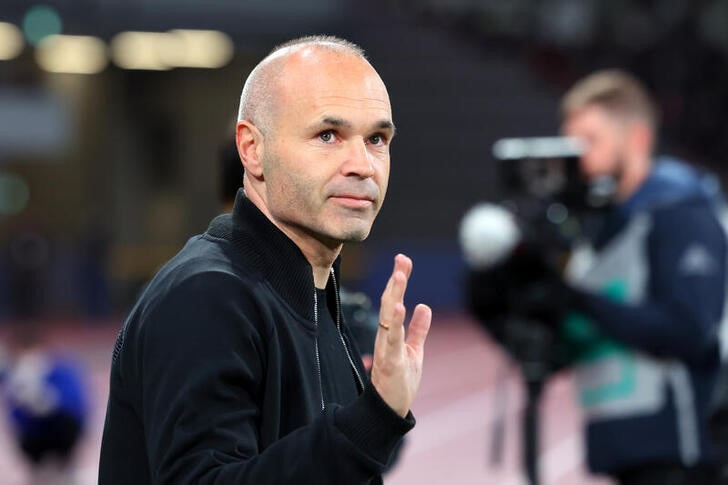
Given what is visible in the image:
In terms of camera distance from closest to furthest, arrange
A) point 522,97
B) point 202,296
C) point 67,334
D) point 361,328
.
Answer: point 202,296 < point 361,328 < point 67,334 < point 522,97

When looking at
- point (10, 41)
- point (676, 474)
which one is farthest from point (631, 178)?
point (10, 41)

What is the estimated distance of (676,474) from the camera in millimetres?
4043

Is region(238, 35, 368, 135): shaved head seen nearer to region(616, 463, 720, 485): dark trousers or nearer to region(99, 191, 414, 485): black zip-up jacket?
region(99, 191, 414, 485): black zip-up jacket

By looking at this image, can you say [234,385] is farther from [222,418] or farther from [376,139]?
[376,139]

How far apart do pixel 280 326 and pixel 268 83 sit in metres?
0.33

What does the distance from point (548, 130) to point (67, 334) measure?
25.9 feet

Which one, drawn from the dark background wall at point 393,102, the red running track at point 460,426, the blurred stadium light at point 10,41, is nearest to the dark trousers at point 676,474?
the red running track at point 460,426

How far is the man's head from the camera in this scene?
1.83 metres

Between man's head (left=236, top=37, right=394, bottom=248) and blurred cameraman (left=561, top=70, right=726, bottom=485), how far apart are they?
2.31m

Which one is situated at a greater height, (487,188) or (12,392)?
(12,392)

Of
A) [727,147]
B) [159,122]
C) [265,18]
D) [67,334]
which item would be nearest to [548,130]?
[727,147]

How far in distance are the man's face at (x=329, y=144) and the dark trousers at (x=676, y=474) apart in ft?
8.00

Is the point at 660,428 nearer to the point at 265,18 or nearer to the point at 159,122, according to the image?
the point at 265,18

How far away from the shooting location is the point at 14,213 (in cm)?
2233
